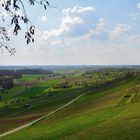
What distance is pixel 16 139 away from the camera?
148 ft

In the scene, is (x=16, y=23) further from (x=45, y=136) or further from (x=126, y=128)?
(x=45, y=136)

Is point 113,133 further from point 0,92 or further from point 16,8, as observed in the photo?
point 0,92

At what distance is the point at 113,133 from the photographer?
3128 cm

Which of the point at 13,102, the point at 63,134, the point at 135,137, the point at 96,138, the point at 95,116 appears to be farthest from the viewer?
the point at 13,102

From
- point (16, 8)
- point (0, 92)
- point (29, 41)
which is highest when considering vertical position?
point (16, 8)

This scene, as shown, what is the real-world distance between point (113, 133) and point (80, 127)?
1337 centimetres

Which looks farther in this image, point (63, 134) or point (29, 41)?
point (63, 134)

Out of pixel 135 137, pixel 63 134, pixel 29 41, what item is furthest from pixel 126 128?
pixel 29 41

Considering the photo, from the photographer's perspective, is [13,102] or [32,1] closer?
[32,1]

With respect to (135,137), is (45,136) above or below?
below

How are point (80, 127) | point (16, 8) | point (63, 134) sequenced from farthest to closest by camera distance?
point (80, 127) → point (63, 134) → point (16, 8)

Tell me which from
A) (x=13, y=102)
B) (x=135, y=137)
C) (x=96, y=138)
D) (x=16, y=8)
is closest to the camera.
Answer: (x=16, y=8)

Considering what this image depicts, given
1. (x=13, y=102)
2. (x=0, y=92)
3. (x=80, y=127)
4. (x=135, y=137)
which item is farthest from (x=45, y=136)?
(x=0, y=92)

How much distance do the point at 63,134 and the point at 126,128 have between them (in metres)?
10.6
